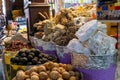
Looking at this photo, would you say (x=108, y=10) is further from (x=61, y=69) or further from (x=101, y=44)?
(x=61, y=69)

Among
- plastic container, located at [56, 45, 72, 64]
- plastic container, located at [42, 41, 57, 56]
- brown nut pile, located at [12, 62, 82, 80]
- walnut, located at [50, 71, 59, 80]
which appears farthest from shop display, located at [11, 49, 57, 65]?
walnut, located at [50, 71, 59, 80]

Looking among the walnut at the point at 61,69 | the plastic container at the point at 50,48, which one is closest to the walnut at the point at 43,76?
the walnut at the point at 61,69

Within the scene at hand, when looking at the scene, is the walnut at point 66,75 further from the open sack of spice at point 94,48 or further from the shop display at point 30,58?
the shop display at point 30,58

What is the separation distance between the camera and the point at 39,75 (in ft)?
4.90

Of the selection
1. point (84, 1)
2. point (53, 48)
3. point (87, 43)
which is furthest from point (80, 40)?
point (84, 1)

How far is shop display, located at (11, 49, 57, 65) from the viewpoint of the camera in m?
1.96

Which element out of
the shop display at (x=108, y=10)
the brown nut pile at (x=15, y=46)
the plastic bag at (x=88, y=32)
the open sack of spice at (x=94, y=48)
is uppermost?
the shop display at (x=108, y=10)

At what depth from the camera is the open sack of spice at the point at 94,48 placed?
1.44m

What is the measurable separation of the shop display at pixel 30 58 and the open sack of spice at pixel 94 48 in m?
0.49

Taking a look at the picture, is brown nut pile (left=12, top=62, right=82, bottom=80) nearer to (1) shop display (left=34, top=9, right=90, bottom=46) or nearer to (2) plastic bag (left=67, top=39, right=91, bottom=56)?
(2) plastic bag (left=67, top=39, right=91, bottom=56)

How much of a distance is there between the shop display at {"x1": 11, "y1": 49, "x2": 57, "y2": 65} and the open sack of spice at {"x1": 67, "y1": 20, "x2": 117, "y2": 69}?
0.49 metres

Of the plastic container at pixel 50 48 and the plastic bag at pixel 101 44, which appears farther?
the plastic container at pixel 50 48

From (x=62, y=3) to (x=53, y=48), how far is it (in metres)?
3.36

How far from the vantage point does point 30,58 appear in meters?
2.00
